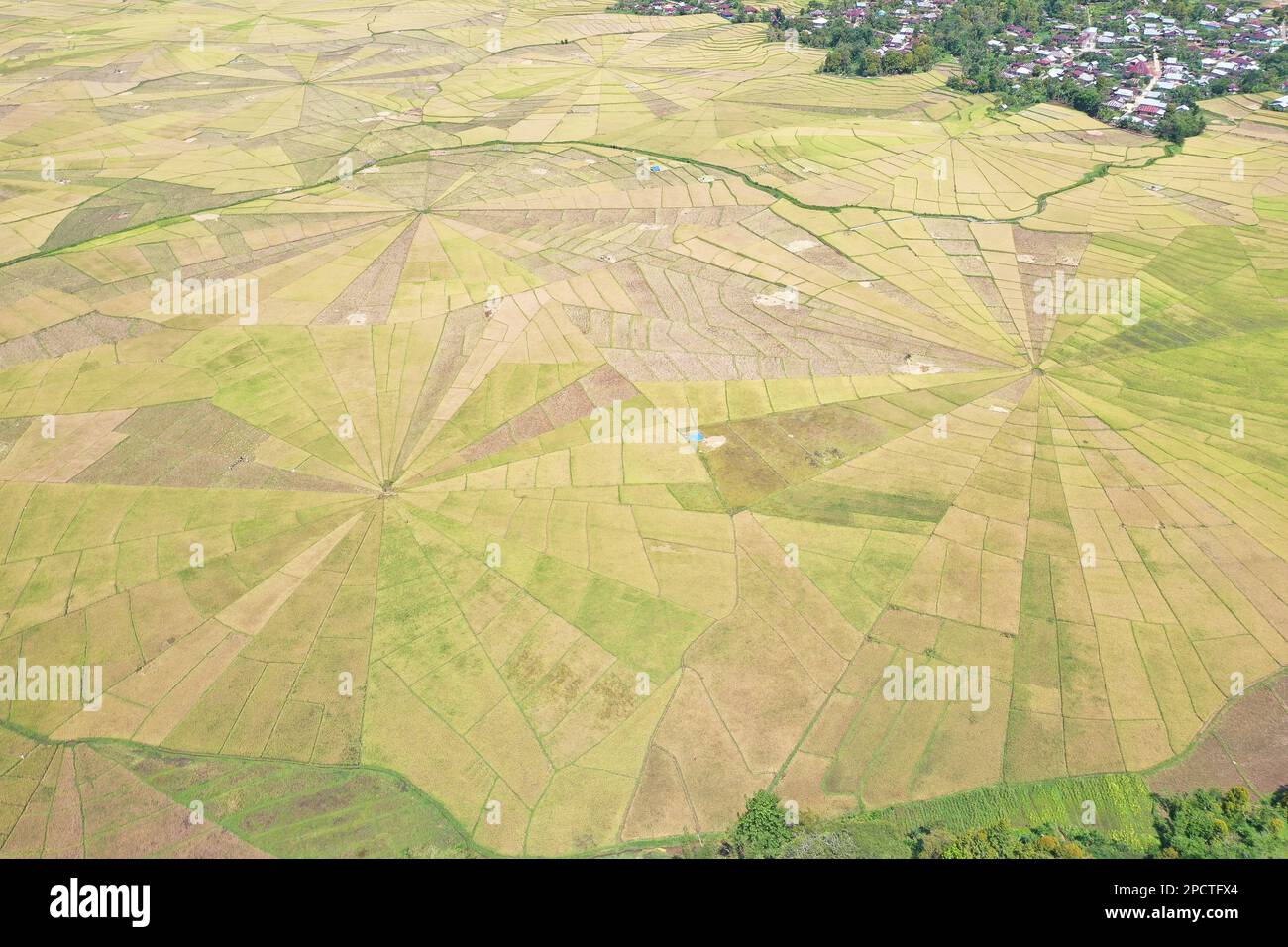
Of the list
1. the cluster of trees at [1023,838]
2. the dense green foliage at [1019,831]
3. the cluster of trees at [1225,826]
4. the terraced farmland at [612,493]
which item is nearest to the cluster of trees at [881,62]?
the terraced farmland at [612,493]

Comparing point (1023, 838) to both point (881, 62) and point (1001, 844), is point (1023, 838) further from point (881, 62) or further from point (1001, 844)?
point (881, 62)

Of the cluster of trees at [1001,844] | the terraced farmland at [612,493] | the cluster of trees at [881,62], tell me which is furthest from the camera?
the cluster of trees at [881,62]

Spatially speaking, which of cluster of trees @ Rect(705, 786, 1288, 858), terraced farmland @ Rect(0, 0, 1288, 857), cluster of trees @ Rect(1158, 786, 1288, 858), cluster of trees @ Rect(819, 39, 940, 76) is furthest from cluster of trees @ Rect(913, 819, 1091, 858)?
cluster of trees @ Rect(819, 39, 940, 76)

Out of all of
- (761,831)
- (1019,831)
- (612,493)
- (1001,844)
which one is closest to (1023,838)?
(1019,831)

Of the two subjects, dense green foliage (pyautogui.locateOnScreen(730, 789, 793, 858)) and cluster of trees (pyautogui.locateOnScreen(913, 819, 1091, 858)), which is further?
dense green foliage (pyautogui.locateOnScreen(730, 789, 793, 858))

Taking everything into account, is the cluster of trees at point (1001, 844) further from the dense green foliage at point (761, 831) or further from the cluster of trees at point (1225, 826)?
the dense green foliage at point (761, 831)

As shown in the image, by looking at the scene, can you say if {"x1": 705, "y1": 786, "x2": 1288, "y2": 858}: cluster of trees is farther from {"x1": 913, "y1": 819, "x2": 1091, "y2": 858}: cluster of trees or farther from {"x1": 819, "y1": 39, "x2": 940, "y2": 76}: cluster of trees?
{"x1": 819, "y1": 39, "x2": 940, "y2": 76}: cluster of trees
